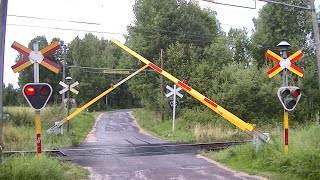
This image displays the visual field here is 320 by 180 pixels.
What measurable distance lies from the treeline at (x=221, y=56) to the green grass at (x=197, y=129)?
1988mm

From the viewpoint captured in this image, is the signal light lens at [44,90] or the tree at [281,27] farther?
the tree at [281,27]

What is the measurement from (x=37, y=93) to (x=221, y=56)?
3265 centimetres

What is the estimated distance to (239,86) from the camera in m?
27.1

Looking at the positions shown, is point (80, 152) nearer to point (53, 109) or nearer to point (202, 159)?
point (202, 159)

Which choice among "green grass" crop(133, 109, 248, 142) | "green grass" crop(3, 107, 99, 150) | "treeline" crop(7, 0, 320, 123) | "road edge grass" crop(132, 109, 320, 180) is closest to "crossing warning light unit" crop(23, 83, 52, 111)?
"road edge grass" crop(132, 109, 320, 180)

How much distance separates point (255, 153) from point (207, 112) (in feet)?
50.9

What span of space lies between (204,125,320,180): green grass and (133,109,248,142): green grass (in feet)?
24.8

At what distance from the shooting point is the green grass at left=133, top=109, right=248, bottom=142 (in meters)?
20.8

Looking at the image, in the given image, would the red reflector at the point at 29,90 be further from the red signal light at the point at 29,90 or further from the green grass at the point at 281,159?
the green grass at the point at 281,159

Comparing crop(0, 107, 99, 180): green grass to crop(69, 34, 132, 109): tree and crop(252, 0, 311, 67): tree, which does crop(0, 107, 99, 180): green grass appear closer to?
crop(252, 0, 311, 67): tree

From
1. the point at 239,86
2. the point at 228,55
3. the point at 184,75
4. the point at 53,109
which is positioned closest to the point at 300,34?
the point at 228,55

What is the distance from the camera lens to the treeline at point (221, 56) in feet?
91.4

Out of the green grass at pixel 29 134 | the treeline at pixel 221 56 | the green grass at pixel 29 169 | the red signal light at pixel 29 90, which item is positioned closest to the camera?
the green grass at pixel 29 169

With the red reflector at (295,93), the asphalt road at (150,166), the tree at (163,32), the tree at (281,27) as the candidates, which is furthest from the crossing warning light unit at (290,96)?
the tree at (281,27)
